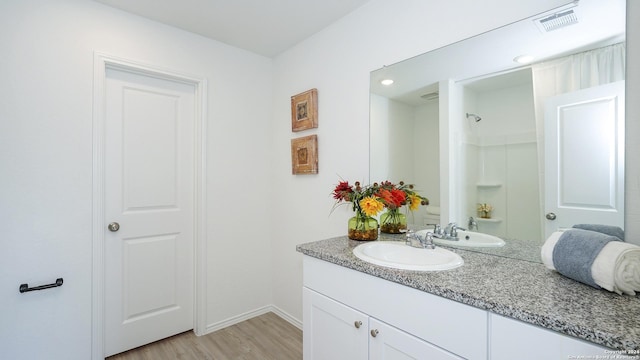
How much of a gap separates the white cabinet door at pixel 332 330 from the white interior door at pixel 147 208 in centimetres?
132

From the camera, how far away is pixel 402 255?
1.46 meters

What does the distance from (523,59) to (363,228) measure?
1.10 m

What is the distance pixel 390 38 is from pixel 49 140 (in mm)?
2175

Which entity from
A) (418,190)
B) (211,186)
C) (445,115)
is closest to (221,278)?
(211,186)

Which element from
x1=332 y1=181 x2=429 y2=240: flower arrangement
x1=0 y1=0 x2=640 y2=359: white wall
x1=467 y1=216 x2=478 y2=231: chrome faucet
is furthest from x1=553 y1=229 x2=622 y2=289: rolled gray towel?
x1=332 y1=181 x2=429 y2=240: flower arrangement

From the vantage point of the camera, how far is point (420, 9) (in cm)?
164

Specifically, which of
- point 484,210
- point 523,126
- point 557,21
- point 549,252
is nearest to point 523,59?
point 557,21

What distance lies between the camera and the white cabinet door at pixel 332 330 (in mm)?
1207

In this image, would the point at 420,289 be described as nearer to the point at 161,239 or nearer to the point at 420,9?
the point at 420,9

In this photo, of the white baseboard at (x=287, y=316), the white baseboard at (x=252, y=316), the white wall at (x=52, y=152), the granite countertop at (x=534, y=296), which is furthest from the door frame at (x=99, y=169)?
the granite countertop at (x=534, y=296)

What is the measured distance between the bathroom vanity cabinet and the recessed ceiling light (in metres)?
1.08

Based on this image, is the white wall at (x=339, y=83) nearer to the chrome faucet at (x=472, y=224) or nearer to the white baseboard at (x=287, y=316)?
the white baseboard at (x=287, y=316)

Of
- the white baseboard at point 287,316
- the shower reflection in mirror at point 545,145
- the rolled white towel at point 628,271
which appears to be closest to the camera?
the rolled white towel at point 628,271

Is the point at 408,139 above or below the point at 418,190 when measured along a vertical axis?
above
